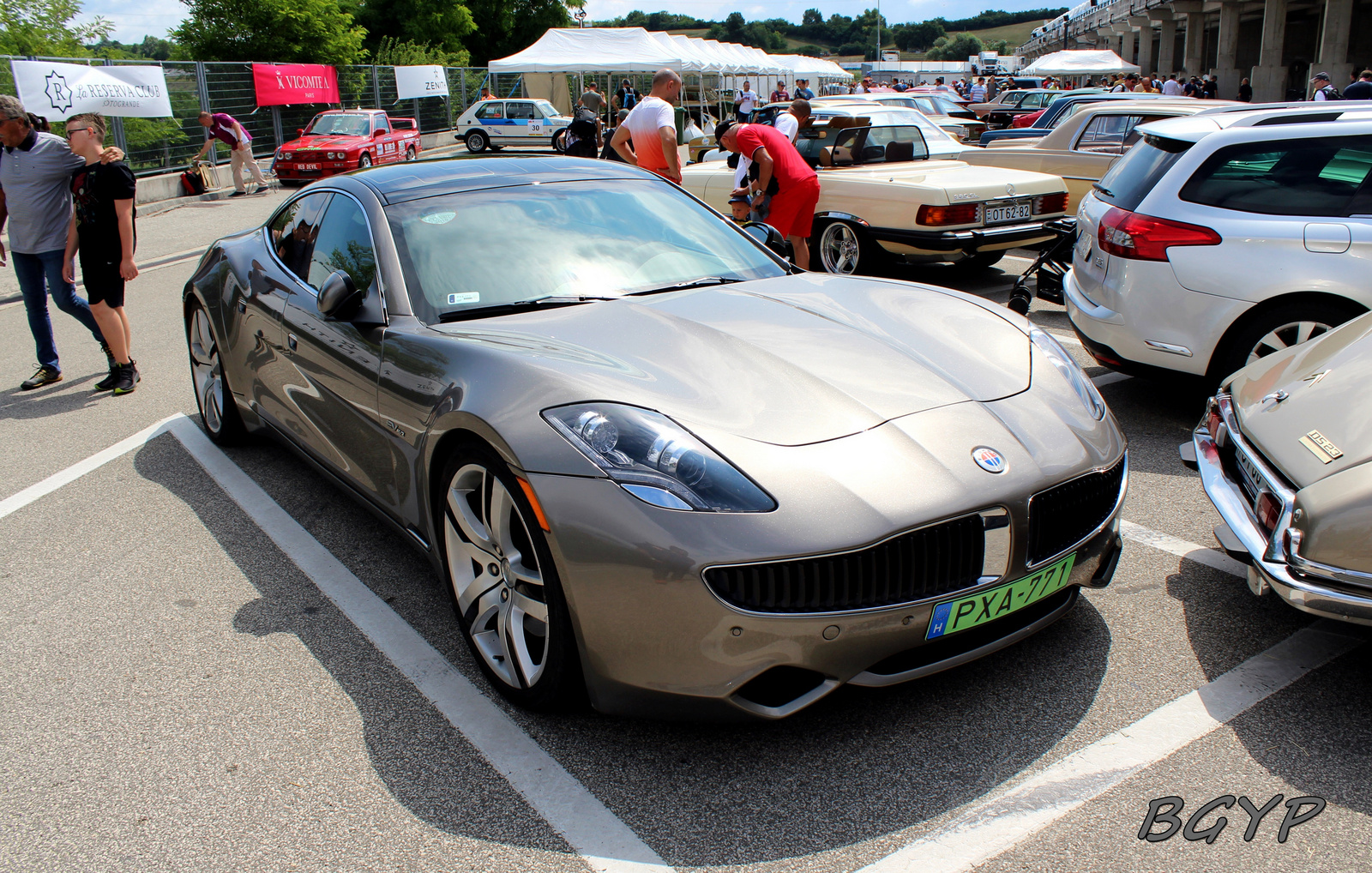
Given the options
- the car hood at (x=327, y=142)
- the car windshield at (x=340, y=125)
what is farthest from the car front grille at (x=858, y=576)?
the car windshield at (x=340, y=125)

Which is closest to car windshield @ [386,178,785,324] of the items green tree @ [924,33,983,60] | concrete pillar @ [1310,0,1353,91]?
concrete pillar @ [1310,0,1353,91]

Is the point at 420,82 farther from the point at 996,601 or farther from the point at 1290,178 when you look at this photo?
the point at 996,601

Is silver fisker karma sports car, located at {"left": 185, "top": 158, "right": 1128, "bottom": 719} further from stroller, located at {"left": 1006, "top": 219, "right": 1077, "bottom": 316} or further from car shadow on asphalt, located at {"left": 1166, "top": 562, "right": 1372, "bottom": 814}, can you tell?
stroller, located at {"left": 1006, "top": 219, "right": 1077, "bottom": 316}

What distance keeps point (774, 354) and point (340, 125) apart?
23.0 metres

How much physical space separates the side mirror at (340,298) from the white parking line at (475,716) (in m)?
1.00

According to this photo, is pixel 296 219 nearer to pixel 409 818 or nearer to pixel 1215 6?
pixel 409 818

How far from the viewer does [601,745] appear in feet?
8.79

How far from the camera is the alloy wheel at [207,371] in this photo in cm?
518

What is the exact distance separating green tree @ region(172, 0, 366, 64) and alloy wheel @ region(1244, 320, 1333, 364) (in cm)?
3698

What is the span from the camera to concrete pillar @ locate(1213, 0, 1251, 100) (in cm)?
4962

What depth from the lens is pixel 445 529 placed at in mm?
3035

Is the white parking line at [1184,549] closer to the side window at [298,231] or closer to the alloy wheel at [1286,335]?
the alloy wheel at [1286,335]

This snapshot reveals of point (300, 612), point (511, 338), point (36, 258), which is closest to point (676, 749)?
point (511, 338)

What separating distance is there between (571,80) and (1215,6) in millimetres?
34522
